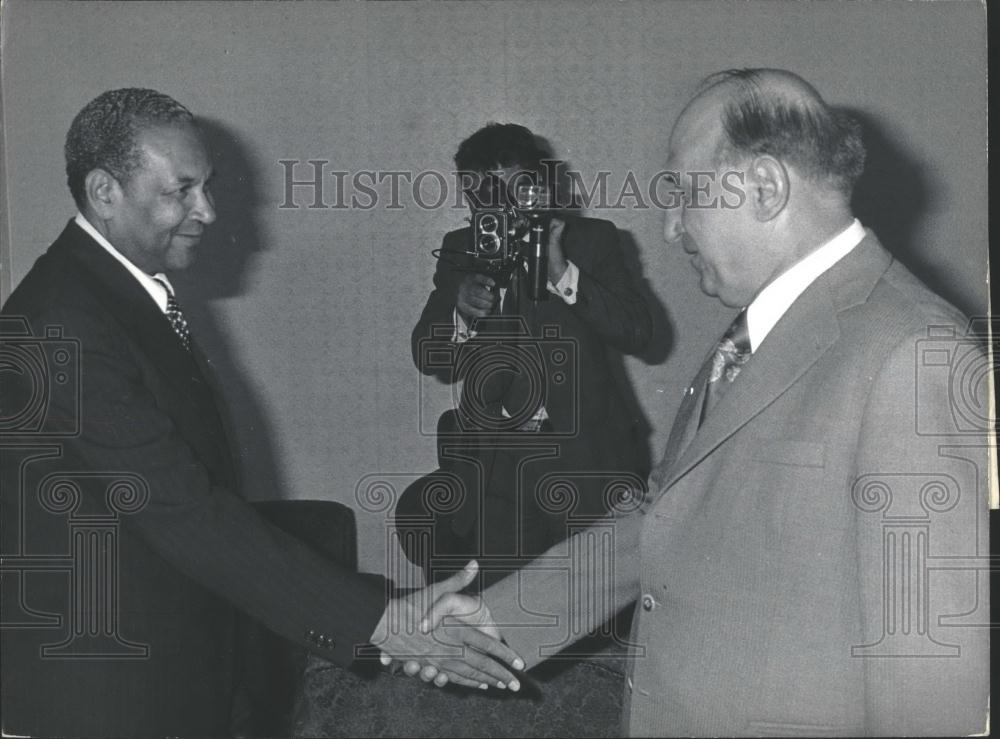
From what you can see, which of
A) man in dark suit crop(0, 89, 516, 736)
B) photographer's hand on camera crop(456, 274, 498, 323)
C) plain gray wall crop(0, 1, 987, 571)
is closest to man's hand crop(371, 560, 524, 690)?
man in dark suit crop(0, 89, 516, 736)

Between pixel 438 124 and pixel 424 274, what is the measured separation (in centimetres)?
41

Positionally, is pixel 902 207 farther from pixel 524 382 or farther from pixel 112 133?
pixel 112 133

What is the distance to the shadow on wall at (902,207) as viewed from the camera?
279 centimetres

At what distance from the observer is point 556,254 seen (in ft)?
8.23

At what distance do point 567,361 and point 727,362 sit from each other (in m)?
1.10

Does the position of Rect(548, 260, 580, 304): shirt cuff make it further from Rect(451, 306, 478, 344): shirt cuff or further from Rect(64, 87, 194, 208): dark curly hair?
Rect(64, 87, 194, 208): dark curly hair

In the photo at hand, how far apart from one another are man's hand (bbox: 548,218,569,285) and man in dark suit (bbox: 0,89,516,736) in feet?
3.05

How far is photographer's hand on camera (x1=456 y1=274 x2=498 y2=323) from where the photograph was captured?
2498mm

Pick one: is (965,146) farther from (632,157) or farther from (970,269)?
Answer: (632,157)

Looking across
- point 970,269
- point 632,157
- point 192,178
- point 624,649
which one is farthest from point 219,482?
point 970,269

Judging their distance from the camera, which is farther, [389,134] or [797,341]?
[389,134]

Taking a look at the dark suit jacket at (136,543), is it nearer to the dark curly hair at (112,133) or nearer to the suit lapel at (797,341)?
the dark curly hair at (112,133)

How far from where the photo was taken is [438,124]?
2742 mm

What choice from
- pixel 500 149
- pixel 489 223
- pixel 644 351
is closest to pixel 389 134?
pixel 500 149
